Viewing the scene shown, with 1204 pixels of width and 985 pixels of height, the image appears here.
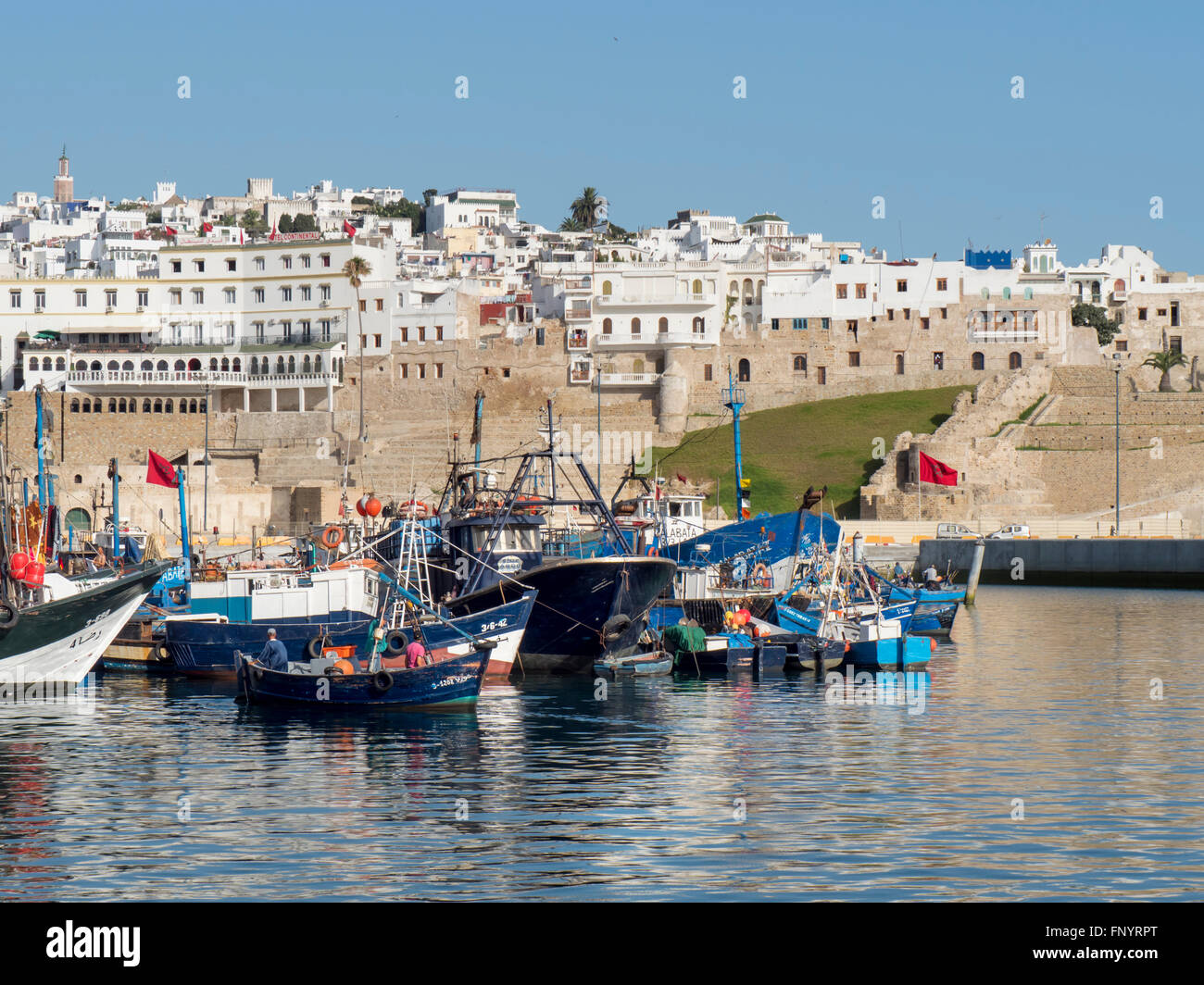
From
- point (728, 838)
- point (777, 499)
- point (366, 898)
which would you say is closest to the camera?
point (366, 898)

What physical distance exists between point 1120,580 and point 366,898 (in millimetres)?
62317

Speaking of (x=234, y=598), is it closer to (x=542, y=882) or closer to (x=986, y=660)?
(x=986, y=660)

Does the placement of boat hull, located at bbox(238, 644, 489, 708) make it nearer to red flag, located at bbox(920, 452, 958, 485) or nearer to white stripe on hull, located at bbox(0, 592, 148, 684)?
white stripe on hull, located at bbox(0, 592, 148, 684)

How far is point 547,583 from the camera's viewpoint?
3897 cm

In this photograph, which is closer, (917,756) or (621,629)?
(917,756)

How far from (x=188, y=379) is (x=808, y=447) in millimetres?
40634

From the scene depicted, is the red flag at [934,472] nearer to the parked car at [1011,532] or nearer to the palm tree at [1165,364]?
the parked car at [1011,532]

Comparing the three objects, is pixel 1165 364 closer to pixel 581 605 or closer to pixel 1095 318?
pixel 1095 318

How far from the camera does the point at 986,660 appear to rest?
4366 centimetres

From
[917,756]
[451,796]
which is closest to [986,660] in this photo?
[917,756]

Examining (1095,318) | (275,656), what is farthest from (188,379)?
(275,656)

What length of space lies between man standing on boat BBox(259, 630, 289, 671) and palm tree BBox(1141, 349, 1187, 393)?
80.4 meters
